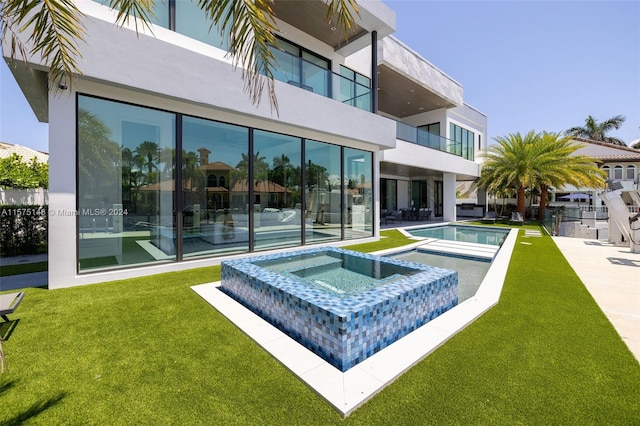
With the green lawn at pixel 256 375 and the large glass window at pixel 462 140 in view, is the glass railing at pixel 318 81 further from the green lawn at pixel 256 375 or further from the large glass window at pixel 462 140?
the large glass window at pixel 462 140

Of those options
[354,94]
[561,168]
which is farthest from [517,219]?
[354,94]

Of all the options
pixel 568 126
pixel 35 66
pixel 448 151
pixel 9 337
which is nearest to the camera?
pixel 9 337

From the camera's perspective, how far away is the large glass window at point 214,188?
25.5 ft

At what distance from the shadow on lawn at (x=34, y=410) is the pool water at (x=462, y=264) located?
592cm

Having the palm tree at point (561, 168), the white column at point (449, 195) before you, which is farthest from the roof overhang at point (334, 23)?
the palm tree at point (561, 168)

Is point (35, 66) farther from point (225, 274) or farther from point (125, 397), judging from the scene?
point (125, 397)

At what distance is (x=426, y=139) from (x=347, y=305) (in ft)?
55.4

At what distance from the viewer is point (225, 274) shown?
19.1ft

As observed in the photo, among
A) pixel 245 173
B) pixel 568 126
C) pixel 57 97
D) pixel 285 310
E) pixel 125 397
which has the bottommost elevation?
pixel 125 397

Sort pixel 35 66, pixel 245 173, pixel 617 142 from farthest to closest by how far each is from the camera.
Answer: pixel 617 142
pixel 245 173
pixel 35 66

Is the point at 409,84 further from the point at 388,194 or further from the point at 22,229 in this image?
the point at 22,229

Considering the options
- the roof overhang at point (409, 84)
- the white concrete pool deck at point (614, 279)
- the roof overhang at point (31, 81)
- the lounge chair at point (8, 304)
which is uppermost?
the roof overhang at point (409, 84)

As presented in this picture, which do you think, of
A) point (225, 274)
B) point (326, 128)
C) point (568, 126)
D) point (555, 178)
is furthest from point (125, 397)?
point (568, 126)

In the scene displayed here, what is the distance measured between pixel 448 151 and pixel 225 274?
19.0 m
